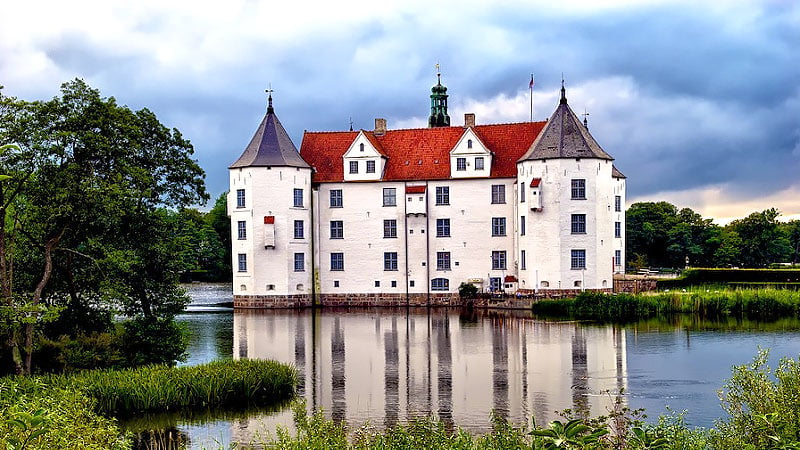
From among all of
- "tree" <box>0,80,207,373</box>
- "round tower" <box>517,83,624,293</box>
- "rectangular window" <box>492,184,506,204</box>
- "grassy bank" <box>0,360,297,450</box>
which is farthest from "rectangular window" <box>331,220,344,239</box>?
"grassy bank" <box>0,360,297,450</box>

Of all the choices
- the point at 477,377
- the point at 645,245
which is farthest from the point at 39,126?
the point at 645,245

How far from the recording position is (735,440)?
905 cm

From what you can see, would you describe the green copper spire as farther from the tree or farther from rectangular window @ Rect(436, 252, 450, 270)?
the tree

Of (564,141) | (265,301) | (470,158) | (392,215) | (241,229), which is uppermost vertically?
(564,141)

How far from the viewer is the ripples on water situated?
53.3 feet

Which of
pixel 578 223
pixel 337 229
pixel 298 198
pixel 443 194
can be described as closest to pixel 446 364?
pixel 578 223

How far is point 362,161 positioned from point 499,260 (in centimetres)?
948

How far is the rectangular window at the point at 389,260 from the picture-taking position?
48969 mm

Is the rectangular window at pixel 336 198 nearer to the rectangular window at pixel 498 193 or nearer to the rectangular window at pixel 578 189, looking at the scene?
the rectangular window at pixel 498 193

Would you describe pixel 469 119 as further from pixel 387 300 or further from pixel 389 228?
Result: pixel 387 300

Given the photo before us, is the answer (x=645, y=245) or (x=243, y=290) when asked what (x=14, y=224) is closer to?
(x=243, y=290)

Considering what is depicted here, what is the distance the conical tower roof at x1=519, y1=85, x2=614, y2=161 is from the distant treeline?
2790cm

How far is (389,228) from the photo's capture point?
4912 centimetres

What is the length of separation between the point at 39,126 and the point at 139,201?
3628 millimetres
